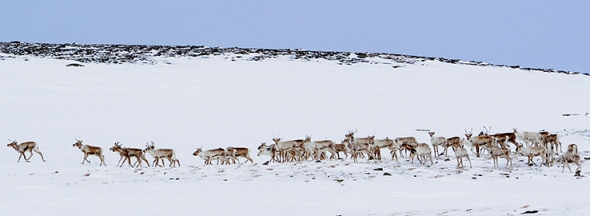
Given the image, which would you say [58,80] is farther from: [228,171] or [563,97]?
[563,97]

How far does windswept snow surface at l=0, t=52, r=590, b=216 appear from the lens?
14.1 m

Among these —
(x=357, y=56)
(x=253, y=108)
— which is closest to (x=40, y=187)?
(x=253, y=108)

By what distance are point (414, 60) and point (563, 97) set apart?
51.7 ft

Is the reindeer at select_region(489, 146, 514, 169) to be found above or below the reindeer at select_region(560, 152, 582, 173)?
above

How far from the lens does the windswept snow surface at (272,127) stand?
14.1 meters

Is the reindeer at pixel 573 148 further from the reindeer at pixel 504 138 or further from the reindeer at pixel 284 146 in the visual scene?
the reindeer at pixel 284 146

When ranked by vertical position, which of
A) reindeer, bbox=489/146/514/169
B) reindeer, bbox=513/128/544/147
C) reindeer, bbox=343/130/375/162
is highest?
reindeer, bbox=513/128/544/147

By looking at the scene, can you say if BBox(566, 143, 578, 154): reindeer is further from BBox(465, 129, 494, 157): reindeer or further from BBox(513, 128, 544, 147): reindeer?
BBox(513, 128, 544, 147): reindeer

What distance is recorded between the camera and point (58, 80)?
3522cm

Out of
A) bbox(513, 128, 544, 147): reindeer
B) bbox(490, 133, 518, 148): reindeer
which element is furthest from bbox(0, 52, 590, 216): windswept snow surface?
bbox(513, 128, 544, 147): reindeer

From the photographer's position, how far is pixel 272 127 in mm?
27703

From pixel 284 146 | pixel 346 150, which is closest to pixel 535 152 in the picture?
pixel 346 150

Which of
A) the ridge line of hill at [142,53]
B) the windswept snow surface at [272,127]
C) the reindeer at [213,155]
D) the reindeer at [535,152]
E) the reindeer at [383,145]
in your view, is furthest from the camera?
the ridge line of hill at [142,53]

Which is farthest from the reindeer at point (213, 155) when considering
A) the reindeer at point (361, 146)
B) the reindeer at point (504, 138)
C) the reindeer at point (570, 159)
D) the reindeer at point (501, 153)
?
the reindeer at point (570, 159)
